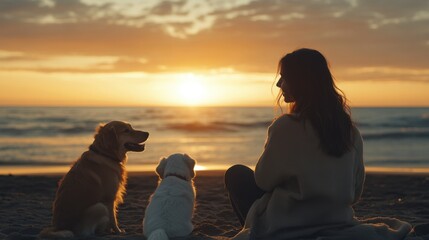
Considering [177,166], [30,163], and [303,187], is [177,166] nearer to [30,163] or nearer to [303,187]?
[303,187]

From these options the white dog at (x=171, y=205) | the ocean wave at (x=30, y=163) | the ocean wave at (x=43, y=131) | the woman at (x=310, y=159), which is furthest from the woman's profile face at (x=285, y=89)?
the ocean wave at (x=43, y=131)

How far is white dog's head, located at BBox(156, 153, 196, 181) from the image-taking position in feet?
16.1

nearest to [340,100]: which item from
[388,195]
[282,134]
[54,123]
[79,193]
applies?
[282,134]

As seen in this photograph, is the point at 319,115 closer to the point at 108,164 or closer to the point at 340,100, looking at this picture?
the point at 340,100

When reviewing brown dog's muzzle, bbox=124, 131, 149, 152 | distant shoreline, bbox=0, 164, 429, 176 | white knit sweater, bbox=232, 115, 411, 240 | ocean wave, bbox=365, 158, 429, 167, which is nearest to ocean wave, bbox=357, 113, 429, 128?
ocean wave, bbox=365, 158, 429, 167

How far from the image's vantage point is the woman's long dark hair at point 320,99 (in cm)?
337

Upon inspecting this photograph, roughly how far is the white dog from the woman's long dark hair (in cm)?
147

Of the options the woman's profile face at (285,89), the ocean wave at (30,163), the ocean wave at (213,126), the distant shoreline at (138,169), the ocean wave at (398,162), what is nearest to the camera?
the woman's profile face at (285,89)

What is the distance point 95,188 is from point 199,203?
2518 millimetres

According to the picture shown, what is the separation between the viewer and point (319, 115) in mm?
3363

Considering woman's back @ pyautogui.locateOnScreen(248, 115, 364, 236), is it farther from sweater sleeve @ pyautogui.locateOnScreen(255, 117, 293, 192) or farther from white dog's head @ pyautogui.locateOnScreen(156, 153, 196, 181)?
white dog's head @ pyautogui.locateOnScreen(156, 153, 196, 181)

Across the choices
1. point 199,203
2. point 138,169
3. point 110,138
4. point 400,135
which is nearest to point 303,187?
point 110,138

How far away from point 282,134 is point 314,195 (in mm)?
439

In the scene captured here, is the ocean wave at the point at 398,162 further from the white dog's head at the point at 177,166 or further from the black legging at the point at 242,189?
the black legging at the point at 242,189
